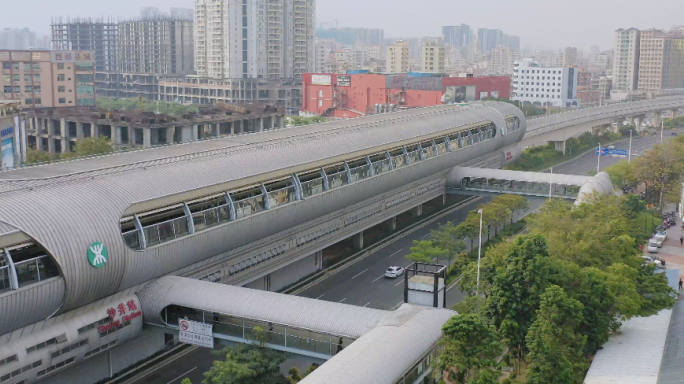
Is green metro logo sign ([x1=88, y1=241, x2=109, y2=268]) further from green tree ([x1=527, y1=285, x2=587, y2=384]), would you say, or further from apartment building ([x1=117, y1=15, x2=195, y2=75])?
apartment building ([x1=117, y1=15, x2=195, y2=75])

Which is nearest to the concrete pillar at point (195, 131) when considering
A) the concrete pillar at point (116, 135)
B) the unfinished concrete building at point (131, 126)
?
the unfinished concrete building at point (131, 126)

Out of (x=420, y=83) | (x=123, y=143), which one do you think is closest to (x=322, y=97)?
(x=420, y=83)

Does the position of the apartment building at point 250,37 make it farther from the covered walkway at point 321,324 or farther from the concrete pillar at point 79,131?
the covered walkway at point 321,324

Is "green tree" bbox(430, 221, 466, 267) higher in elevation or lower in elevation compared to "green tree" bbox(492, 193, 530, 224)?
lower

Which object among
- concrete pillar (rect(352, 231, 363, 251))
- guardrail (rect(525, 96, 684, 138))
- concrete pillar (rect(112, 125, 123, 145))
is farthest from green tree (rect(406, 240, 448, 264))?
guardrail (rect(525, 96, 684, 138))

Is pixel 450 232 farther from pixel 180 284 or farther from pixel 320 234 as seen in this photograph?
pixel 180 284
